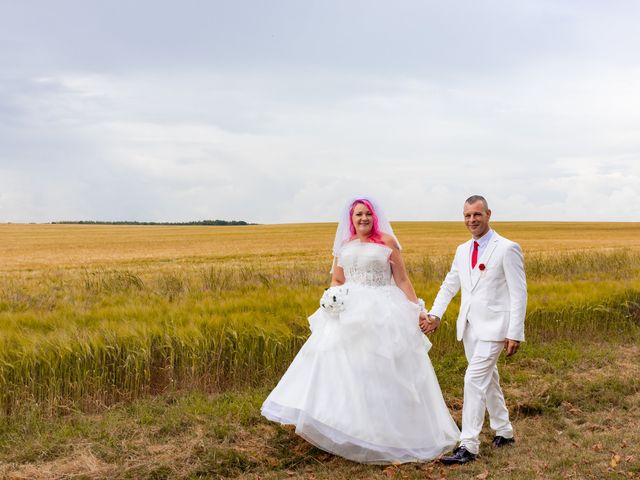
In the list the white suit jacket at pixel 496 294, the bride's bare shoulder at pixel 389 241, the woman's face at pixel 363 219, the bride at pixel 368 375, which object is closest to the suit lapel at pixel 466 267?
the white suit jacket at pixel 496 294

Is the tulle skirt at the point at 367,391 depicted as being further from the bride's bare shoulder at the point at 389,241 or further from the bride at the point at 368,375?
the bride's bare shoulder at the point at 389,241

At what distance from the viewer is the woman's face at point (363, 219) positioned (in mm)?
5996

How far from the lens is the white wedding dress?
5.34 meters

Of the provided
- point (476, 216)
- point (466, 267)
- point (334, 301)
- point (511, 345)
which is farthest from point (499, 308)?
point (334, 301)

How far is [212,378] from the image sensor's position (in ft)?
25.7

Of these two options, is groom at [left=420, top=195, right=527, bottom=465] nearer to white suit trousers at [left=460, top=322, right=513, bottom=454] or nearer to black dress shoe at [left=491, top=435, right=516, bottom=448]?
white suit trousers at [left=460, top=322, right=513, bottom=454]

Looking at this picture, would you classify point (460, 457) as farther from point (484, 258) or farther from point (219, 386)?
point (219, 386)

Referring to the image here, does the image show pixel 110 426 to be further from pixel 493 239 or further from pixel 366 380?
pixel 493 239

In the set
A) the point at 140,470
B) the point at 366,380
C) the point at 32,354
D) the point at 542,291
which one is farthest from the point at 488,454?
the point at 542,291

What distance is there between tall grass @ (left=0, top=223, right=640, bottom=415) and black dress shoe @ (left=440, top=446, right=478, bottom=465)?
3.09 metres

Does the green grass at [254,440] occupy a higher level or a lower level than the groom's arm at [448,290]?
lower

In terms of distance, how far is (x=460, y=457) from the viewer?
5.44 metres

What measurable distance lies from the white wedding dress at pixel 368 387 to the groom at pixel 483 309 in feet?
1.21

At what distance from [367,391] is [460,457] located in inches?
39.8
